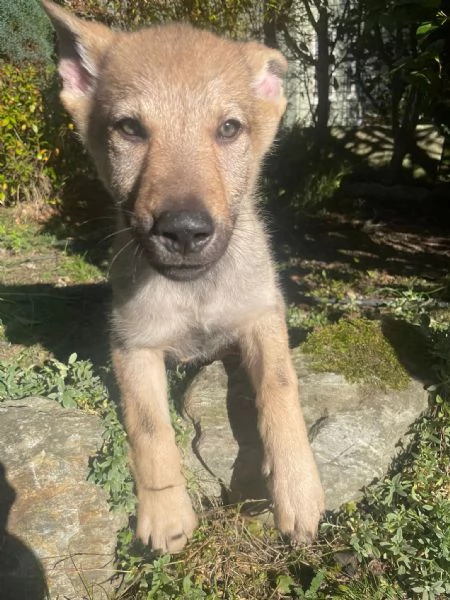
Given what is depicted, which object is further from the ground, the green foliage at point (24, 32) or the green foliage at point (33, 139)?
the green foliage at point (24, 32)

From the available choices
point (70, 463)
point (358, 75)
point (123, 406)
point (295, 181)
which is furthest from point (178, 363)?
point (358, 75)

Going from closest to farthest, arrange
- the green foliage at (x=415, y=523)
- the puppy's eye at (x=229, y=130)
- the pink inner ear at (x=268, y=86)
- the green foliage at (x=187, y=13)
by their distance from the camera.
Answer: the green foliage at (x=415, y=523) → the puppy's eye at (x=229, y=130) → the pink inner ear at (x=268, y=86) → the green foliage at (x=187, y=13)

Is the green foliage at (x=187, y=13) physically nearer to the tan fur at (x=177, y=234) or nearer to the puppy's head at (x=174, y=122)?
the puppy's head at (x=174, y=122)

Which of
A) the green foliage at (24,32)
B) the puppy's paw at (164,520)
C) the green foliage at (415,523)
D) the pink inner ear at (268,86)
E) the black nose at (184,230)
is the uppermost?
the green foliage at (24,32)

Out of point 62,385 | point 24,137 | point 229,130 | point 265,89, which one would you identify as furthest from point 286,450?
point 24,137

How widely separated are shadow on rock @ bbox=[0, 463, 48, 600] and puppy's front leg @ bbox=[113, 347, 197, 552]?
0.48m

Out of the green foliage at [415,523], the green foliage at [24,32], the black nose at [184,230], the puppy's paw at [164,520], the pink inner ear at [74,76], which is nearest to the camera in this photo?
the black nose at [184,230]

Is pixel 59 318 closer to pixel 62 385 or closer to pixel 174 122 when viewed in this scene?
Result: pixel 62 385

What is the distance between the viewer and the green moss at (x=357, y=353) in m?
3.34

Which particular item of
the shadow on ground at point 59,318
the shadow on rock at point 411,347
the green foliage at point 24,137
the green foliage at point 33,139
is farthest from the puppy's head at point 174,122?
the green foliage at point 24,137

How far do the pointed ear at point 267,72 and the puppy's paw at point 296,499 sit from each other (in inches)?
82.9

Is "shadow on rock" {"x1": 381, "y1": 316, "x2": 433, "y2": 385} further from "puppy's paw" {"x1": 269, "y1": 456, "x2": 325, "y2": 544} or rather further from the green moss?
"puppy's paw" {"x1": 269, "y1": 456, "x2": 325, "y2": 544}

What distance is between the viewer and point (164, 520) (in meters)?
2.78

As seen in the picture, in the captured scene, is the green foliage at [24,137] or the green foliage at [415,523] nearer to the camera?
the green foliage at [415,523]
